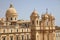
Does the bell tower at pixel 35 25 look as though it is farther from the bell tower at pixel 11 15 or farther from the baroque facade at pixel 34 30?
the bell tower at pixel 11 15

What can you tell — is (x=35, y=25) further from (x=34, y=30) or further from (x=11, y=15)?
(x=11, y=15)

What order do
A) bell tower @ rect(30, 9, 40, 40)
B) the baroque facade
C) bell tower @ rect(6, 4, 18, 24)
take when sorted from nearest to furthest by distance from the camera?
bell tower @ rect(30, 9, 40, 40)
the baroque facade
bell tower @ rect(6, 4, 18, 24)

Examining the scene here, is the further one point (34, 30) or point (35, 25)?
point (34, 30)

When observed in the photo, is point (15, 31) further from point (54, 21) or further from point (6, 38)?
point (54, 21)

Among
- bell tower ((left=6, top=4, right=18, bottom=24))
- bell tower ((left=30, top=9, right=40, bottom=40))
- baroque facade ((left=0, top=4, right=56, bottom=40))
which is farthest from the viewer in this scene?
bell tower ((left=6, top=4, right=18, bottom=24))

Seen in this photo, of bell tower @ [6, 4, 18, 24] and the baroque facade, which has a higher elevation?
bell tower @ [6, 4, 18, 24]

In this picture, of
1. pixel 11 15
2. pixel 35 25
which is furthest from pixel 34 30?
pixel 11 15

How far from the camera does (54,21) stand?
25.6 m

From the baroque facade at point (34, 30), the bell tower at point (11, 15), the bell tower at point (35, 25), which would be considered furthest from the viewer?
the bell tower at point (11, 15)

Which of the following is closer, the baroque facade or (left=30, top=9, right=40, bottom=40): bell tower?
(left=30, top=9, right=40, bottom=40): bell tower

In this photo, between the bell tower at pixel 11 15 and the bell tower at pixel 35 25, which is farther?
the bell tower at pixel 11 15

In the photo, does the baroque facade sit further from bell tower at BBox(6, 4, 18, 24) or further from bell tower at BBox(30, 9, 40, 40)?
bell tower at BBox(6, 4, 18, 24)

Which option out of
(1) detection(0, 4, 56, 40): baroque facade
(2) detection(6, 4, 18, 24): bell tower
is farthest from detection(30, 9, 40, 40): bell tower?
(2) detection(6, 4, 18, 24): bell tower

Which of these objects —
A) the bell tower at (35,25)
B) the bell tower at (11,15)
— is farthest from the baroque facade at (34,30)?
the bell tower at (11,15)
